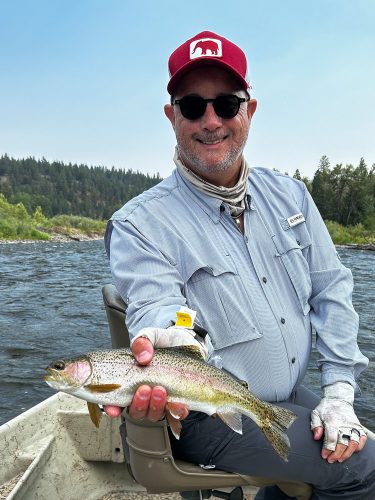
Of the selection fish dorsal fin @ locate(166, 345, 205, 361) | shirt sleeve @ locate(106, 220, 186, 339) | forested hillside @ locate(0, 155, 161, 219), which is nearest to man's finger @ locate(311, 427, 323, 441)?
fish dorsal fin @ locate(166, 345, 205, 361)

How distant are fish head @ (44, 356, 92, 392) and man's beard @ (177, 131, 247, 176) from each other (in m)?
1.34

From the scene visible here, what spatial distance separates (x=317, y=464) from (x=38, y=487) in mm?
2033

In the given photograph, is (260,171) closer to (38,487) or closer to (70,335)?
(38,487)

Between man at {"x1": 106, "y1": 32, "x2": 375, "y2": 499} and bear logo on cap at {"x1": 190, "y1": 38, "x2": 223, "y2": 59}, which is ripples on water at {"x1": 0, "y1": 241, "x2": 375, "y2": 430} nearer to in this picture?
man at {"x1": 106, "y1": 32, "x2": 375, "y2": 499}

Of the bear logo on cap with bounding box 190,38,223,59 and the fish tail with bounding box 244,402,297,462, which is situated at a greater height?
the bear logo on cap with bounding box 190,38,223,59

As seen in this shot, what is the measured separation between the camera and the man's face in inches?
115

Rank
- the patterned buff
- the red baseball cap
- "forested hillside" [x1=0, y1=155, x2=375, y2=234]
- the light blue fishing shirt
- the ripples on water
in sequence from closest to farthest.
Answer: the light blue fishing shirt
the red baseball cap
the patterned buff
the ripples on water
"forested hillside" [x1=0, y1=155, x2=375, y2=234]

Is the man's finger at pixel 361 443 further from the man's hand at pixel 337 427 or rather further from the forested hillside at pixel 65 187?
the forested hillside at pixel 65 187

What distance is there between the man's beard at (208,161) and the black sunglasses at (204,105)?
18 cm

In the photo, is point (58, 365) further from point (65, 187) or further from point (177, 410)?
point (65, 187)

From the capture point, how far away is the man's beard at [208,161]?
2957mm

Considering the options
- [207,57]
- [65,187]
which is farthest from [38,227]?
[65,187]

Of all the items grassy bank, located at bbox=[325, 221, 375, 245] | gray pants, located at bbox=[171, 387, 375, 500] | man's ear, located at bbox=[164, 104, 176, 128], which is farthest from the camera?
grassy bank, located at bbox=[325, 221, 375, 245]

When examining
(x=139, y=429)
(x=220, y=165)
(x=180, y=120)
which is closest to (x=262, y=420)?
(x=139, y=429)
